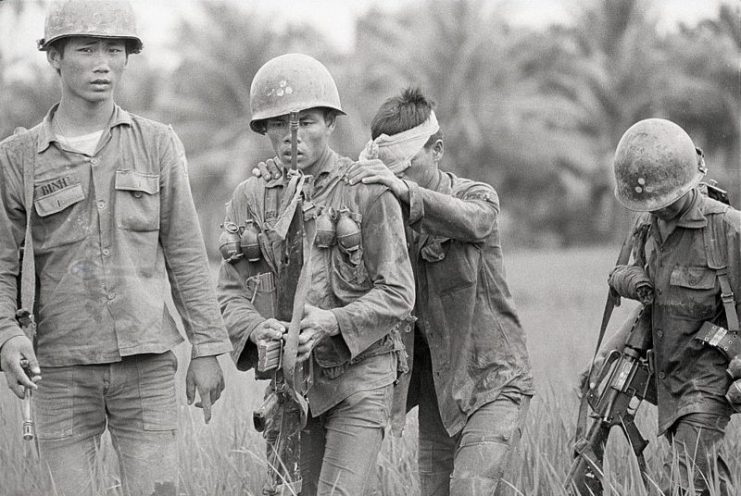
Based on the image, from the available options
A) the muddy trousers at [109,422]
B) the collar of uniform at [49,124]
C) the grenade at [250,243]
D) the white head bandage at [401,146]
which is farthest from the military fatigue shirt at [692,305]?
the collar of uniform at [49,124]

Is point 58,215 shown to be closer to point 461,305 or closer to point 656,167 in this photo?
point 461,305

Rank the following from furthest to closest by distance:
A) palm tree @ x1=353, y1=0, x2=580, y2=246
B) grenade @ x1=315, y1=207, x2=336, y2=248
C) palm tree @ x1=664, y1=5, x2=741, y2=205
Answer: palm tree @ x1=664, y1=5, x2=741, y2=205, palm tree @ x1=353, y1=0, x2=580, y2=246, grenade @ x1=315, y1=207, x2=336, y2=248

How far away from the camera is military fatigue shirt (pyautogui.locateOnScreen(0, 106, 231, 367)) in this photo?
4086mm

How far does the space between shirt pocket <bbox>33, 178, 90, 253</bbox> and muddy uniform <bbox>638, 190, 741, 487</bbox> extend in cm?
257

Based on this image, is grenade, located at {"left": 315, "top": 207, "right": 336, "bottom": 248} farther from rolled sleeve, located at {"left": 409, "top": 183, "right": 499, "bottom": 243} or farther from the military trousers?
the military trousers

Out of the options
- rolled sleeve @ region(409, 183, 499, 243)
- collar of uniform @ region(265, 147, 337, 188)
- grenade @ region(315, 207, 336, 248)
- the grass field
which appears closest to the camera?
grenade @ region(315, 207, 336, 248)

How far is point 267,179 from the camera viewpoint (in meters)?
4.36

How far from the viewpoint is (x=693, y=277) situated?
196 inches

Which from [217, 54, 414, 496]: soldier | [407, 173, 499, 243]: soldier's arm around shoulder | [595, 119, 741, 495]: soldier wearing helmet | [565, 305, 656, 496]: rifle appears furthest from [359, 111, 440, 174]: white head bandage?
[565, 305, 656, 496]: rifle

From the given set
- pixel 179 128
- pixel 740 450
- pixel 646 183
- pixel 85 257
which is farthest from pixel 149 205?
pixel 179 128

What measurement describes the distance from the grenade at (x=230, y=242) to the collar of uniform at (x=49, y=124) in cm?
54

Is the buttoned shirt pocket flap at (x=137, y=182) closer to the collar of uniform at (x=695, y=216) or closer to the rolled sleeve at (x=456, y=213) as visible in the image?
the rolled sleeve at (x=456, y=213)

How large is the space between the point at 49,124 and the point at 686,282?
277 cm

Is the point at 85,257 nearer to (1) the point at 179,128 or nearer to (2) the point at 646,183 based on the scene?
(2) the point at 646,183
